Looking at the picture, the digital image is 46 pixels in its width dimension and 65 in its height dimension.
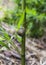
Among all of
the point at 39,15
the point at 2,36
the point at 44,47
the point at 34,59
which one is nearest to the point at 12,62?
the point at 34,59

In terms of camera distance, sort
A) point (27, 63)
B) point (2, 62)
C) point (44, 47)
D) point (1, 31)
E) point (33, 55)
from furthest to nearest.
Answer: point (44, 47)
point (33, 55)
point (27, 63)
point (2, 62)
point (1, 31)

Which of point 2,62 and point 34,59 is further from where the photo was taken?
point 34,59

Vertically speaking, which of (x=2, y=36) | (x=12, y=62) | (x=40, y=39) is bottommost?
(x=40, y=39)

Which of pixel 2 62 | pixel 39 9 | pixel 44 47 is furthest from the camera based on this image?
pixel 39 9

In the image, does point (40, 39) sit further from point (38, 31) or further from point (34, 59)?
point (34, 59)

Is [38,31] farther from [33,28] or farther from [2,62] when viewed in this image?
[2,62]

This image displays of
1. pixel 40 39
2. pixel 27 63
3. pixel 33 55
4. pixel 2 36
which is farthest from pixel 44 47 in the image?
pixel 2 36

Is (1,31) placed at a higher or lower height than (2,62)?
higher

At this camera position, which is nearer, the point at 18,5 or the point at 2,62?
the point at 2,62

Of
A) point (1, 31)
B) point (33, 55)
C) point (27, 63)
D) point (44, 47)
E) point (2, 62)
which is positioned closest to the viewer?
point (1, 31)
